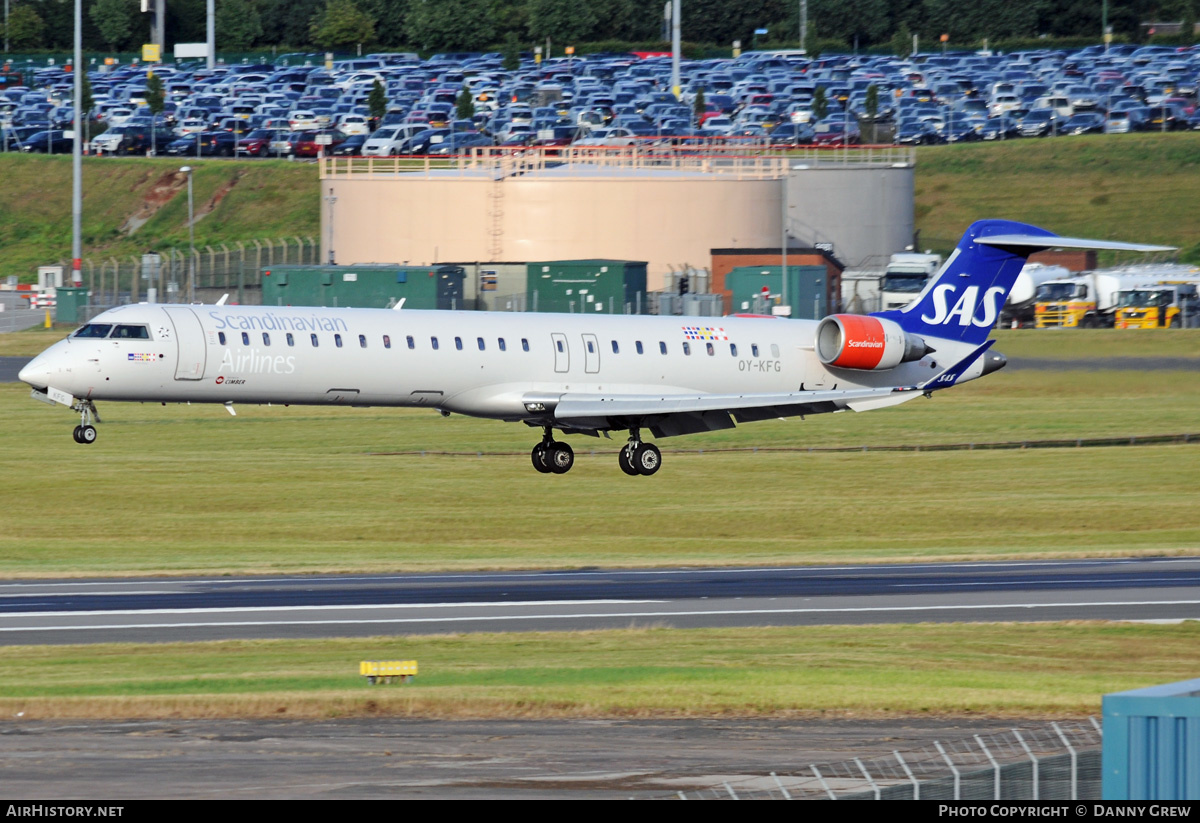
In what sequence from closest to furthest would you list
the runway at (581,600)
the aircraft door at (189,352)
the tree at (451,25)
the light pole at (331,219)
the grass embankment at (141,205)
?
1. the runway at (581,600)
2. the aircraft door at (189,352)
3. the light pole at (331,219)
4. the grass embankment at (141,205)
5. the tree at (451,25)

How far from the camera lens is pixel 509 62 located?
140 meters

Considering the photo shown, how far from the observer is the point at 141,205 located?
106938 millimetres

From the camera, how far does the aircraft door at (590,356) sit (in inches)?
1636

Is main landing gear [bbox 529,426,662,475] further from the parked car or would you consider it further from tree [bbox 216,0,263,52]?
tree [bbox 216,0,263,52]

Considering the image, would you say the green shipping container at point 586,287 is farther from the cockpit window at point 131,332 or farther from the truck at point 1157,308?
the cockpit window at point 131,332

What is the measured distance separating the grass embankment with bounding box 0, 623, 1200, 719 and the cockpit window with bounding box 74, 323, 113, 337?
44.1ft

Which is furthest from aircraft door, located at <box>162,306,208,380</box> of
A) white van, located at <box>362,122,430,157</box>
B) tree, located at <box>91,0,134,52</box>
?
tree, located at <box>91,0,134,52</box>

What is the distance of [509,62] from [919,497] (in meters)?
98.6

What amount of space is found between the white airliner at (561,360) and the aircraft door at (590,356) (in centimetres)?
3

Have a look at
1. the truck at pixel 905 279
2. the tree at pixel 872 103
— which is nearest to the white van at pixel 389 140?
the tree at pixel 872 103

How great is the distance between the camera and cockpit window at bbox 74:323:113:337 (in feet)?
122

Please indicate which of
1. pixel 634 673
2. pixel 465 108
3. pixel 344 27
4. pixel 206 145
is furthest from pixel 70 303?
pixel 344 27

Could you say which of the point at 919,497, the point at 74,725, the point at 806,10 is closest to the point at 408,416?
the point at 919,497

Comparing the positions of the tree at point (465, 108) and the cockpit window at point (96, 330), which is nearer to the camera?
the cockpit window at point (96, 330)
